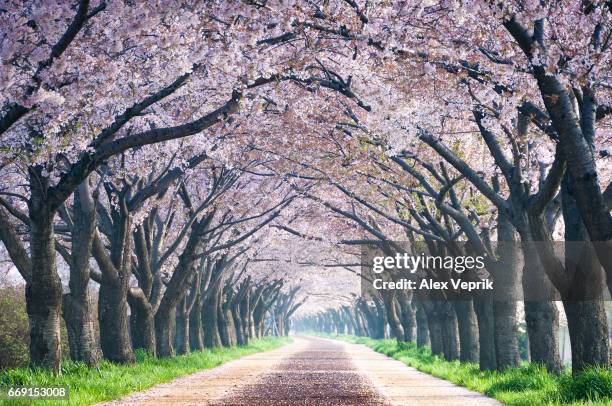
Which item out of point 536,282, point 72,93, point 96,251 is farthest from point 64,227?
point 536,282

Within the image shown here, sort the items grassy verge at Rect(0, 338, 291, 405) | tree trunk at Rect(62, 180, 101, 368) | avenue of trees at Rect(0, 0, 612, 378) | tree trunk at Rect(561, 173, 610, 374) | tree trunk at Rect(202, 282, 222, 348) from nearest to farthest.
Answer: avenue of trees at Rect(0, 0, 612, 378), tree trunk at Rect(561, 173, 610, 374), grassy verge at Rect(0, 338, 291, 405), tree trunk at Rect(62, 180, 101, 368), tree trunk at Rect(202, 282, 222, 348)

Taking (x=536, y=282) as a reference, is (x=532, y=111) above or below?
above

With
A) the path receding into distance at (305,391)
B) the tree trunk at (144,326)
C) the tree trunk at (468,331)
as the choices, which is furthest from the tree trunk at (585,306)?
the tree trunk at (144,326)

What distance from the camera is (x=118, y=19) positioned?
13.9 meters

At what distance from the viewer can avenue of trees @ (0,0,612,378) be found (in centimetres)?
1221

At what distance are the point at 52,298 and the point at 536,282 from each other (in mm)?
10242

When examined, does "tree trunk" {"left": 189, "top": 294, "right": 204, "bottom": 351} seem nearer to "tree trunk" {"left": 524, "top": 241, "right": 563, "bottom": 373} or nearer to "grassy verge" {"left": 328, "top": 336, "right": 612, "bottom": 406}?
"grassy verge" {"left": 328, "top": 336, "right": 612, "bottom": 406}

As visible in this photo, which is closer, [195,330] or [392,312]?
[195,330]

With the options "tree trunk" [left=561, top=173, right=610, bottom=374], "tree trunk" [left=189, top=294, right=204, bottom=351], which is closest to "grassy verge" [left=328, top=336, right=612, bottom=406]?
"tree trunk" [left=561, top=173, right=610, bottom=374]

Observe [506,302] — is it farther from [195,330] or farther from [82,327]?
[195,330]

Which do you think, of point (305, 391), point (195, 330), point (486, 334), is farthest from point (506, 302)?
point (195, 330)

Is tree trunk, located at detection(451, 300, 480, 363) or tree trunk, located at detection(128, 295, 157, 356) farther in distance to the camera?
tree trunk, located at detection(451, 300, 480, 363)

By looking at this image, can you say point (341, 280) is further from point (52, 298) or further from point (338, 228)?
point (52, 298)

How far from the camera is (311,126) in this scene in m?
24.6
